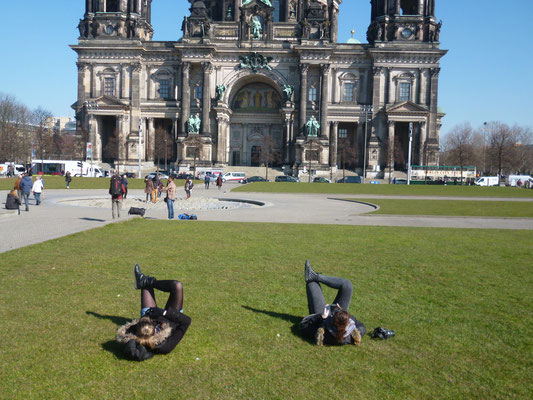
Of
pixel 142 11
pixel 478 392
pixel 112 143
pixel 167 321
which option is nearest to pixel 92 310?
pixel 167 321

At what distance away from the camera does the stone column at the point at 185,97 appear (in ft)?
229

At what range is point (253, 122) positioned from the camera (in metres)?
76.8

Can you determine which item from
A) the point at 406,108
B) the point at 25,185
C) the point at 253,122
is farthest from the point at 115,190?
the point at 253,122

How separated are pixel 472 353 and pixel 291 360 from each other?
82.7 inches

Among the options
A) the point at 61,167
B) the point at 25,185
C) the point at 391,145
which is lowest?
the point at 25,185

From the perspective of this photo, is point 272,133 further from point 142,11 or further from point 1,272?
point 1,272

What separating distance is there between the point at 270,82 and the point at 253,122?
6.88 metres

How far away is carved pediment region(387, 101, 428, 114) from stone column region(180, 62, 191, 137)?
96.5 feet

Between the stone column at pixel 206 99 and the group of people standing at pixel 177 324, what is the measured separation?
65.3m

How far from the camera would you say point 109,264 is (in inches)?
380

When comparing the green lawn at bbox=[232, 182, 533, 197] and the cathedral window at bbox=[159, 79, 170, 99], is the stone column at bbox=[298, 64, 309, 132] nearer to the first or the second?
the cathedral window at bbox=[159, 79, 170, 99]

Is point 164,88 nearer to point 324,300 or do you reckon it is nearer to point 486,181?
point 486,181

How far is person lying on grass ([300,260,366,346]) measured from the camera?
5.56 m

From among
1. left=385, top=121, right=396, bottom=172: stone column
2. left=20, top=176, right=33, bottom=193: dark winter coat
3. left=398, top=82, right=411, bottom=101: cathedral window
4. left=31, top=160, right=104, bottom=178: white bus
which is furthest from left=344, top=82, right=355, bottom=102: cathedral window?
left=20, top=176, right=33, bottom=193: dark winter coat
